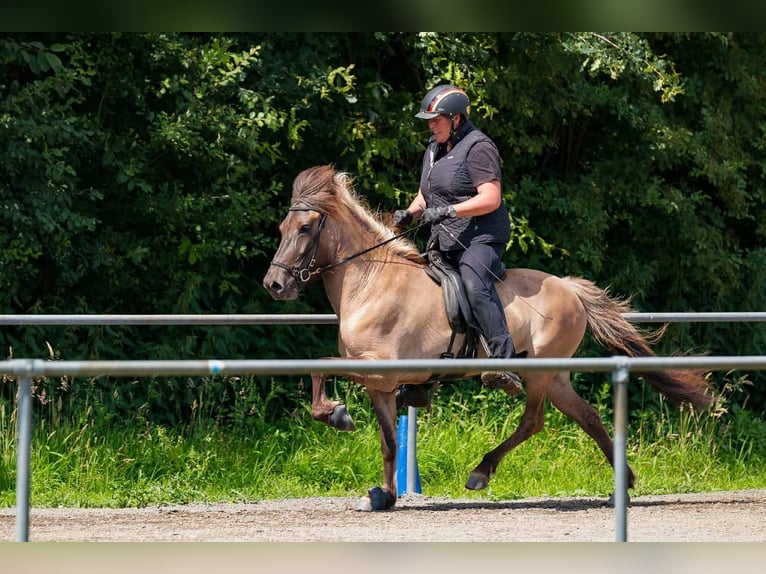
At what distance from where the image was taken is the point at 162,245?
1173cm

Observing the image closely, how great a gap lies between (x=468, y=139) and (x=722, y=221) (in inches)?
281

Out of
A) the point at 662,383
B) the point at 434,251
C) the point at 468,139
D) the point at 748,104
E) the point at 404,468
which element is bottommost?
the point at 404,468

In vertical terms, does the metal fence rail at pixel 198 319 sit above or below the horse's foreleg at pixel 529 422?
above

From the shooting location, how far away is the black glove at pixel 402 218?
7902mm

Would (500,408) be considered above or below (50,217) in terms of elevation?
below

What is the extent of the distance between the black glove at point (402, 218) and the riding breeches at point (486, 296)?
43cm

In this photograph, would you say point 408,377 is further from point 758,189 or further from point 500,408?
point 758,189

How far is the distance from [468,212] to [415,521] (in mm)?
1880

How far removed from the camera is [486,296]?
25.0 feet

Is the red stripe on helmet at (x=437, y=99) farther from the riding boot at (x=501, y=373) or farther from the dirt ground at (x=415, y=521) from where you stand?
the dirt ground at (x=415, y=521)

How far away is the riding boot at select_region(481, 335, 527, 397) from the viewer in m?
7.53

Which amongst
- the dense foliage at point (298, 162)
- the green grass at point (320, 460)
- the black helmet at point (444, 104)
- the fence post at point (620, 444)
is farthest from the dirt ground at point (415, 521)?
the dense foliage at point (298, 162)
